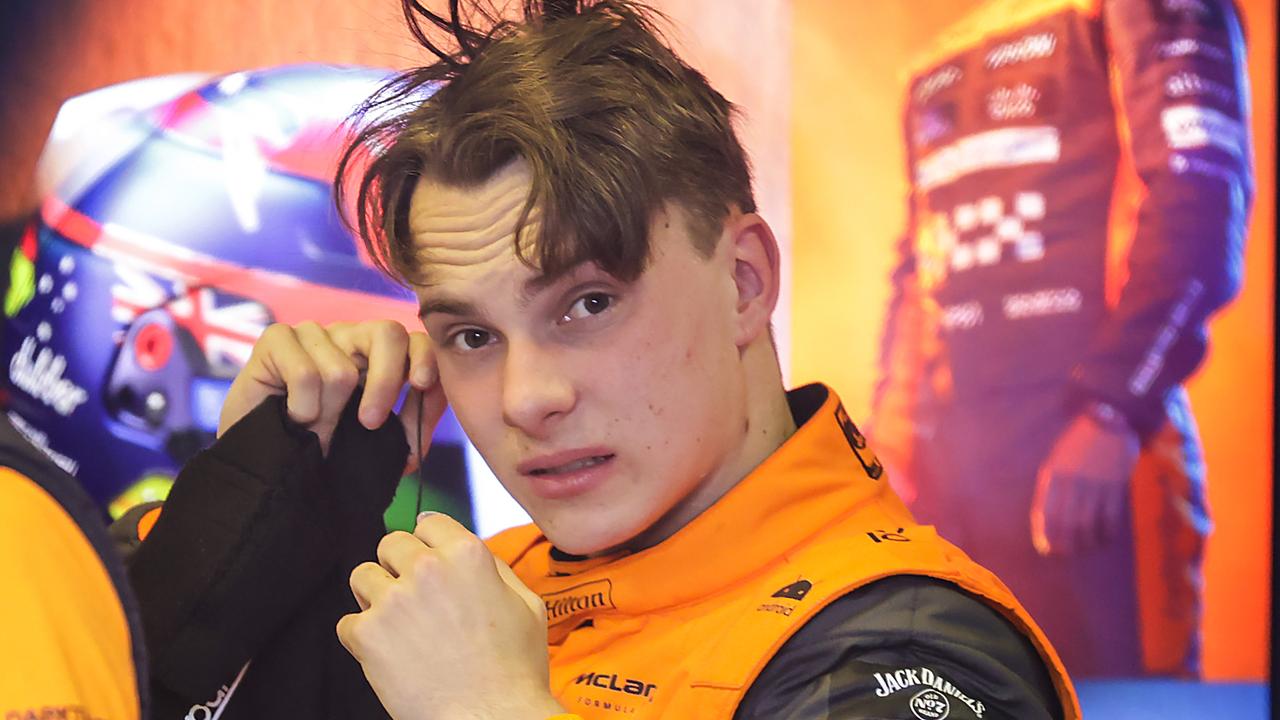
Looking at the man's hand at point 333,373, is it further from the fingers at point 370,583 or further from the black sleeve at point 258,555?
the fingers at point 370,583

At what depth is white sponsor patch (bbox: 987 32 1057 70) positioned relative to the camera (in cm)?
227

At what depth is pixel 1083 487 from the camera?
2.28 meters

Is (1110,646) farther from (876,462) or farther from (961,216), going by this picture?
(876,462)

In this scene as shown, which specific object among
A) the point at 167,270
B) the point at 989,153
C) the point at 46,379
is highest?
the point at 989,153

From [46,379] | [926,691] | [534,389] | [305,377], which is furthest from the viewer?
[46,379]

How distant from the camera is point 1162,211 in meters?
2.27

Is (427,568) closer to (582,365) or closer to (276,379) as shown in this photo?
(582,365)

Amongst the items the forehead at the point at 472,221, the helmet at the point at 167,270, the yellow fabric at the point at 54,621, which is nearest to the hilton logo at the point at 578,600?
the forehead at the point at 472,221

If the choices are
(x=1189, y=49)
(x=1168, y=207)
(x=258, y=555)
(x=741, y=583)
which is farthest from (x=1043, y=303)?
(x=258, y=555)

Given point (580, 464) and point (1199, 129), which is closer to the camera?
point (580, 464)

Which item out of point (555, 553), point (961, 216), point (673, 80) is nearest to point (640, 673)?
point (555, 553)

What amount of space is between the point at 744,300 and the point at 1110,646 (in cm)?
137

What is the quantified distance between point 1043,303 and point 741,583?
4.28ft

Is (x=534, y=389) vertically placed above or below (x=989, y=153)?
below
